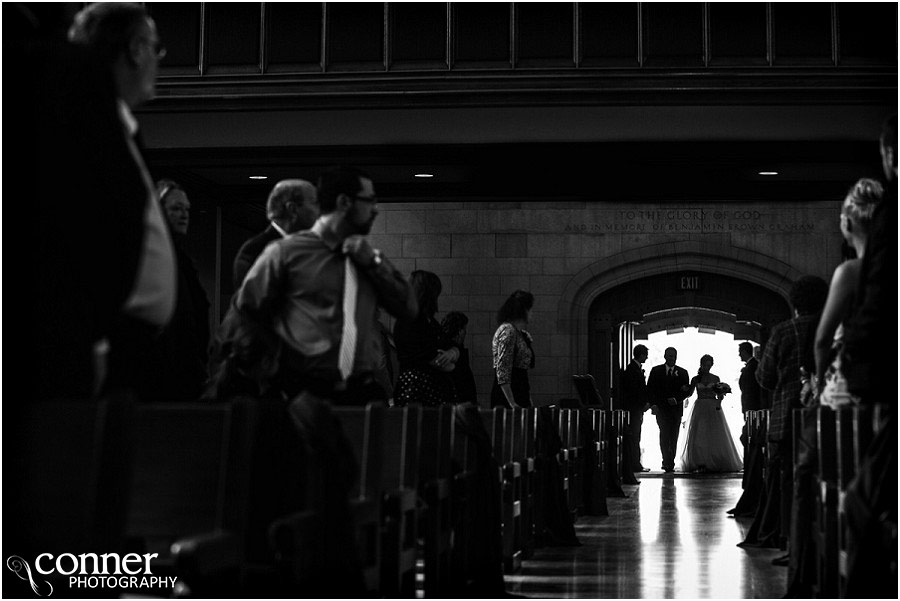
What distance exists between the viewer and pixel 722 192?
14734 mm

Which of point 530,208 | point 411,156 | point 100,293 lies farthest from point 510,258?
point 100,293

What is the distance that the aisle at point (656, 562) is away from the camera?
5.63 metres

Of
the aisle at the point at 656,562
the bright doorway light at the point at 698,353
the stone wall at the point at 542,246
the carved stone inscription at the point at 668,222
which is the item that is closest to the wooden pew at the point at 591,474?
the aisle at the point at 656,562

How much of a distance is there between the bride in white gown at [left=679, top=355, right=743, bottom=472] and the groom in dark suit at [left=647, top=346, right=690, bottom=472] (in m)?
0.53

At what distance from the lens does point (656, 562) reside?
675cm

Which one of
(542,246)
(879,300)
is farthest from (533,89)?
(879,300)

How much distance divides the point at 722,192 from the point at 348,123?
5.25 metres

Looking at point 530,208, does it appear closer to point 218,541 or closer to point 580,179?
point 580,179

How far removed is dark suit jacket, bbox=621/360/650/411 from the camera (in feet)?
61.1

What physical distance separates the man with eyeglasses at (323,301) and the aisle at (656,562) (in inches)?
61.3

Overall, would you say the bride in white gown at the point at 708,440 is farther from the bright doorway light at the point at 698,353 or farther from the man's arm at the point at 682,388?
the bright doorway light at the point at 698,353

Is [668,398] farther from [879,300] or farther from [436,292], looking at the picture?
[879,300]

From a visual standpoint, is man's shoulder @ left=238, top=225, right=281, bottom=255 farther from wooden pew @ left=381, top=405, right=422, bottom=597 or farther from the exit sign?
the exit sign

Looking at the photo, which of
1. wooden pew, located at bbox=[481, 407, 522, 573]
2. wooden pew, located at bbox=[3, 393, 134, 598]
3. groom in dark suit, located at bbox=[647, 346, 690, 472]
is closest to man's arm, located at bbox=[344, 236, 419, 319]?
wooden pew, located at bbox=[481, 407, 522, 573]
